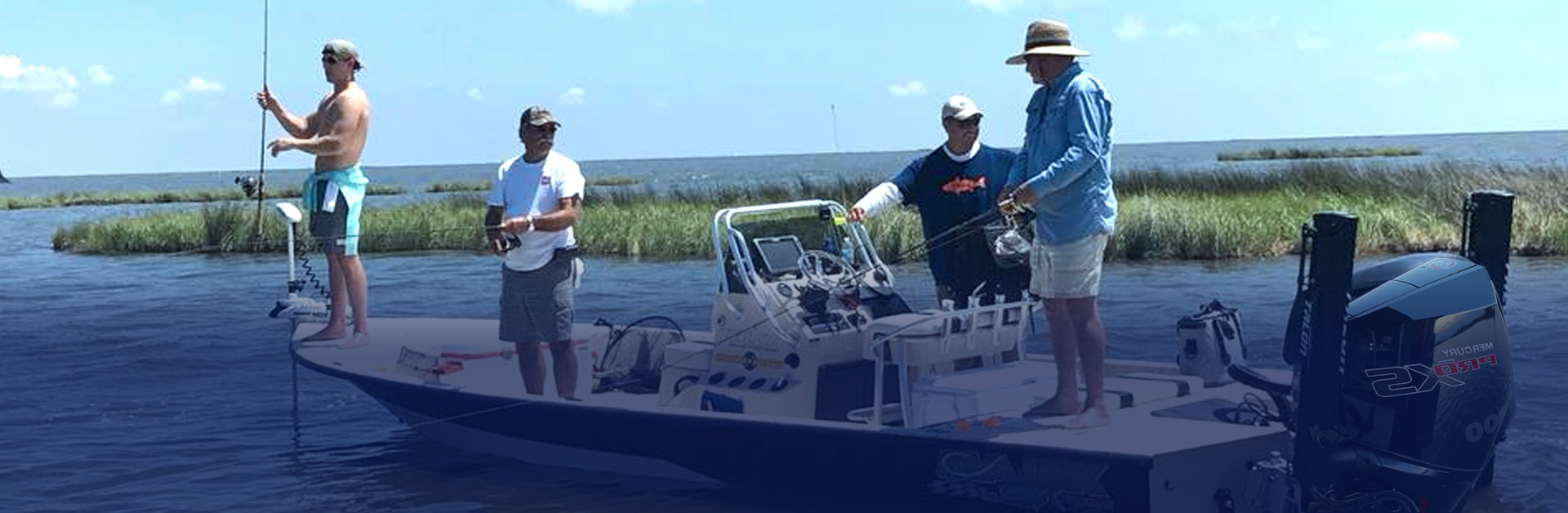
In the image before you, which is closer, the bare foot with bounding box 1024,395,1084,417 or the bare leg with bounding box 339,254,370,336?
the bare foot with bounding box 1024,395,1084,417

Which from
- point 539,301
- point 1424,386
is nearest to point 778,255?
point 539,301

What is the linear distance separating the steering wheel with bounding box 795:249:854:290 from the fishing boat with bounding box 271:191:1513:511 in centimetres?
2

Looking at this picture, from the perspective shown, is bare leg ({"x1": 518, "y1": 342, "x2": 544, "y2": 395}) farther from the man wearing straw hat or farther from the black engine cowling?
the black engine cowling

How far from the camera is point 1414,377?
617cm

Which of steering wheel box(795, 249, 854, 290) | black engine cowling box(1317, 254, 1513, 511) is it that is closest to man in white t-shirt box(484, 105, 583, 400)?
steering wheel box(795, 249, 854, 290)

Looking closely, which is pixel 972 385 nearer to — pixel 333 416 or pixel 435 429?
pixel 435 429

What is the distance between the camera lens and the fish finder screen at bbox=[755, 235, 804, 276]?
8242mm

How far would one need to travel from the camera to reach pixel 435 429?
9859 millimetres

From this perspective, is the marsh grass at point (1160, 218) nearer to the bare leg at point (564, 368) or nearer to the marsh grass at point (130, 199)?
the bare leg at point (564, 368)

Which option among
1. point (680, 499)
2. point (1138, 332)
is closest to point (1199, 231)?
point (1138, 332)

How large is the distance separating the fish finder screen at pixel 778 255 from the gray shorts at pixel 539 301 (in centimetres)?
104

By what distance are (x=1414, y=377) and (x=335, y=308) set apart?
684 cm

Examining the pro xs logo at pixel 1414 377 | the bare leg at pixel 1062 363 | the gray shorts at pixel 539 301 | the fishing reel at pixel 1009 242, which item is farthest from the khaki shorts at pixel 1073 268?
the gray shorts at pixel 539 301

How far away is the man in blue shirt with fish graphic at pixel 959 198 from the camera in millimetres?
8641
